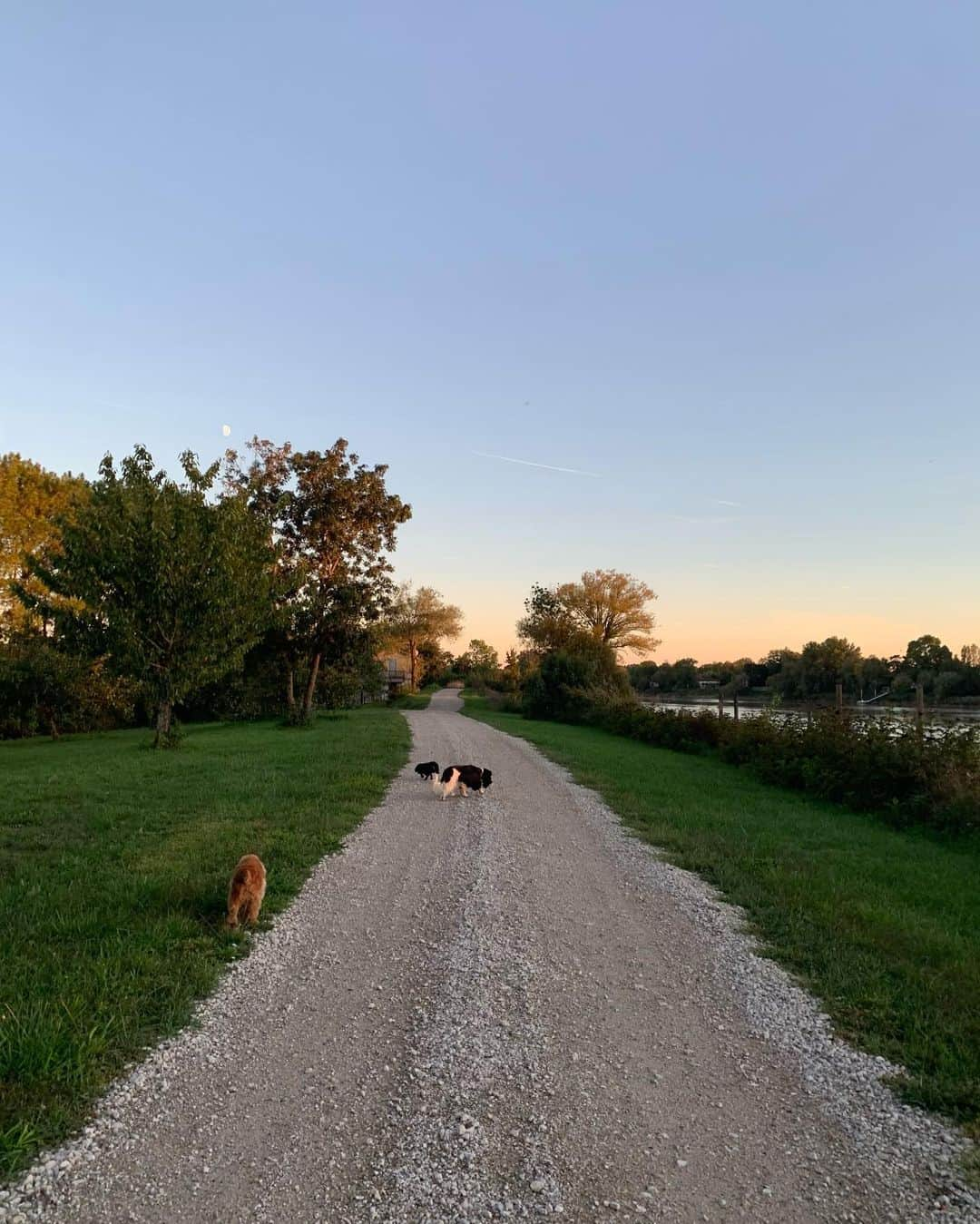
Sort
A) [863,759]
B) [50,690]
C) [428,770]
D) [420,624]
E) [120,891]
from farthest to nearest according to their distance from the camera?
1. [420,624]
2. [50,690]
3. [863,759]
4. [428,770]
5. [120,891]

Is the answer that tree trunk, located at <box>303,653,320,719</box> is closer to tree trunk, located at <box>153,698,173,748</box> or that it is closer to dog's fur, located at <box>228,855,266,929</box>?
tree trunk, located at <box>153,698,173,748</box>

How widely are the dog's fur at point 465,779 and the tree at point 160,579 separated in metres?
10.4

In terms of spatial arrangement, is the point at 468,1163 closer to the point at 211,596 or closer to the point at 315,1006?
the point at 315,1006

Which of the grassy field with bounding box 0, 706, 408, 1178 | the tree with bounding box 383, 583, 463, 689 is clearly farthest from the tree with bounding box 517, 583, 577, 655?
the grassy field with bounding box 0, 706, 408, 1178

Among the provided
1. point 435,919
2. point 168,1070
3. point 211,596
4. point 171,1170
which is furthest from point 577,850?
point 211,596

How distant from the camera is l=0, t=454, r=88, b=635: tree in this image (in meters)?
32.4

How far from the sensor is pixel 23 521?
33031 millimetres

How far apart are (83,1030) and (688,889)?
17.8 ft

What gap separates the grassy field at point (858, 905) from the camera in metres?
4.34

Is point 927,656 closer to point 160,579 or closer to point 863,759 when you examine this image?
point 863,759

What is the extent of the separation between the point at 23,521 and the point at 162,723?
725 inches

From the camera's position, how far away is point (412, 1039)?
4.12 m

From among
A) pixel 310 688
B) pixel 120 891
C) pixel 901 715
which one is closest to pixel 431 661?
pixel 310 688

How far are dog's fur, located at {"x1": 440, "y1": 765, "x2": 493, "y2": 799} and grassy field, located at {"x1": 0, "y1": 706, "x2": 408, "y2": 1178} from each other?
1.12 meters
